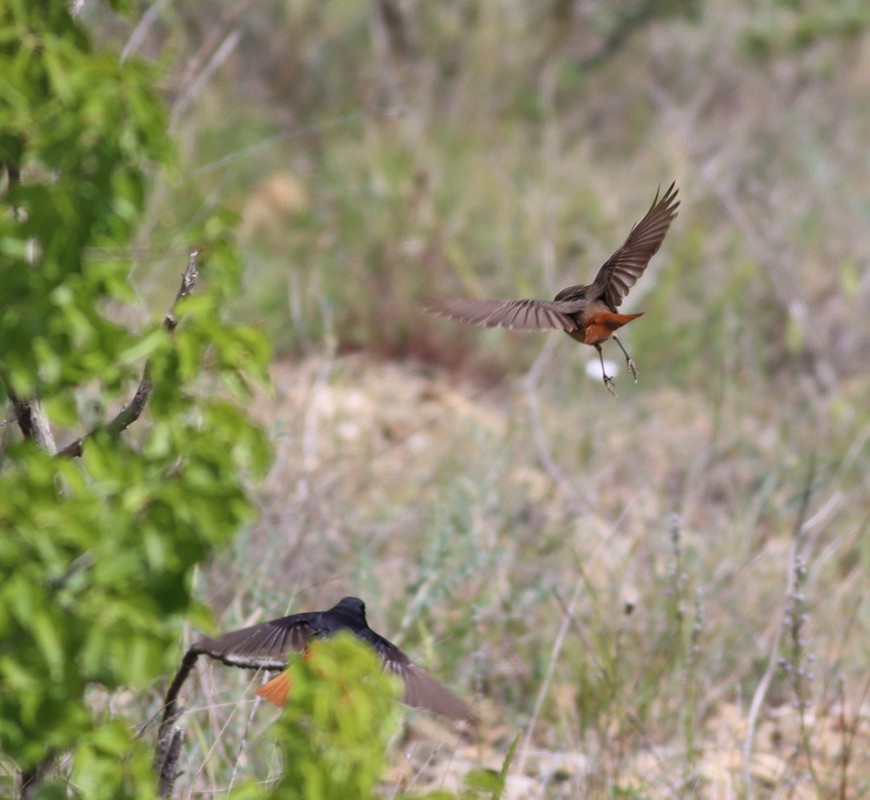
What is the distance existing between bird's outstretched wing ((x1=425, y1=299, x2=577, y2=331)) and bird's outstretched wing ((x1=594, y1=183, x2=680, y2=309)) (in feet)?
0.31

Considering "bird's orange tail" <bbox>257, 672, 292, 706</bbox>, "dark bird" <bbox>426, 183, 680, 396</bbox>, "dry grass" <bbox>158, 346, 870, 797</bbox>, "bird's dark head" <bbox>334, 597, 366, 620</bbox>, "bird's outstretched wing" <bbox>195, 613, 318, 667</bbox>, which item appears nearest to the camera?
"bird's orange tail" <bbox>257, 672, 292, 706</bbox>

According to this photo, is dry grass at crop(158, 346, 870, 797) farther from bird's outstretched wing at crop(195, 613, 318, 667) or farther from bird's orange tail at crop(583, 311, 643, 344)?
bird's orange tail at crop(583, 311, 643, 344)

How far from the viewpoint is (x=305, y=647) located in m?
2.06

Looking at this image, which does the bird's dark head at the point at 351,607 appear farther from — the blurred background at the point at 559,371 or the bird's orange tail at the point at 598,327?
the bird's orange tail at the point at 598,327

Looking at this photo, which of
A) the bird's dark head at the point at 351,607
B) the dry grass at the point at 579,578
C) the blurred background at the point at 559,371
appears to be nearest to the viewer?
the bird's dark head at the point at 351,607

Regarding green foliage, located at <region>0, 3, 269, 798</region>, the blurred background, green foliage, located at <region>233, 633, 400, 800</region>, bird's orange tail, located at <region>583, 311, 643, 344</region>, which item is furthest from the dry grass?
green foliage, located at <region>0, 3, 269, 798</region>

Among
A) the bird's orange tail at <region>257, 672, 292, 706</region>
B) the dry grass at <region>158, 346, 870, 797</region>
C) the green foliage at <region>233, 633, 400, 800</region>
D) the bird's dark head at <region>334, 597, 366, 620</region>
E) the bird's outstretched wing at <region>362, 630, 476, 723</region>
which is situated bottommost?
the green foliage at <region>233, 633, 400, 800</region>

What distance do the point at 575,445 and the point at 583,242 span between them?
1.56 m

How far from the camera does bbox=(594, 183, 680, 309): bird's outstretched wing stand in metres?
2.29

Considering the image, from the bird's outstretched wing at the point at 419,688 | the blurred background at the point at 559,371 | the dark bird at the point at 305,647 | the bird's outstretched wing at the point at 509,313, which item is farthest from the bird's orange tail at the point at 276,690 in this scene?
the bird's outstretched wing at the point at 509,313

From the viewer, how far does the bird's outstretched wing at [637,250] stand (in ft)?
7.51

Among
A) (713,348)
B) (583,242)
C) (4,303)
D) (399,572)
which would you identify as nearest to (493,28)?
(583,242)

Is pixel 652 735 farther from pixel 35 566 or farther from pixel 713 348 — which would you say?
pixel 713 348

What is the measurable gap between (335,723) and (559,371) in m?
4.10
